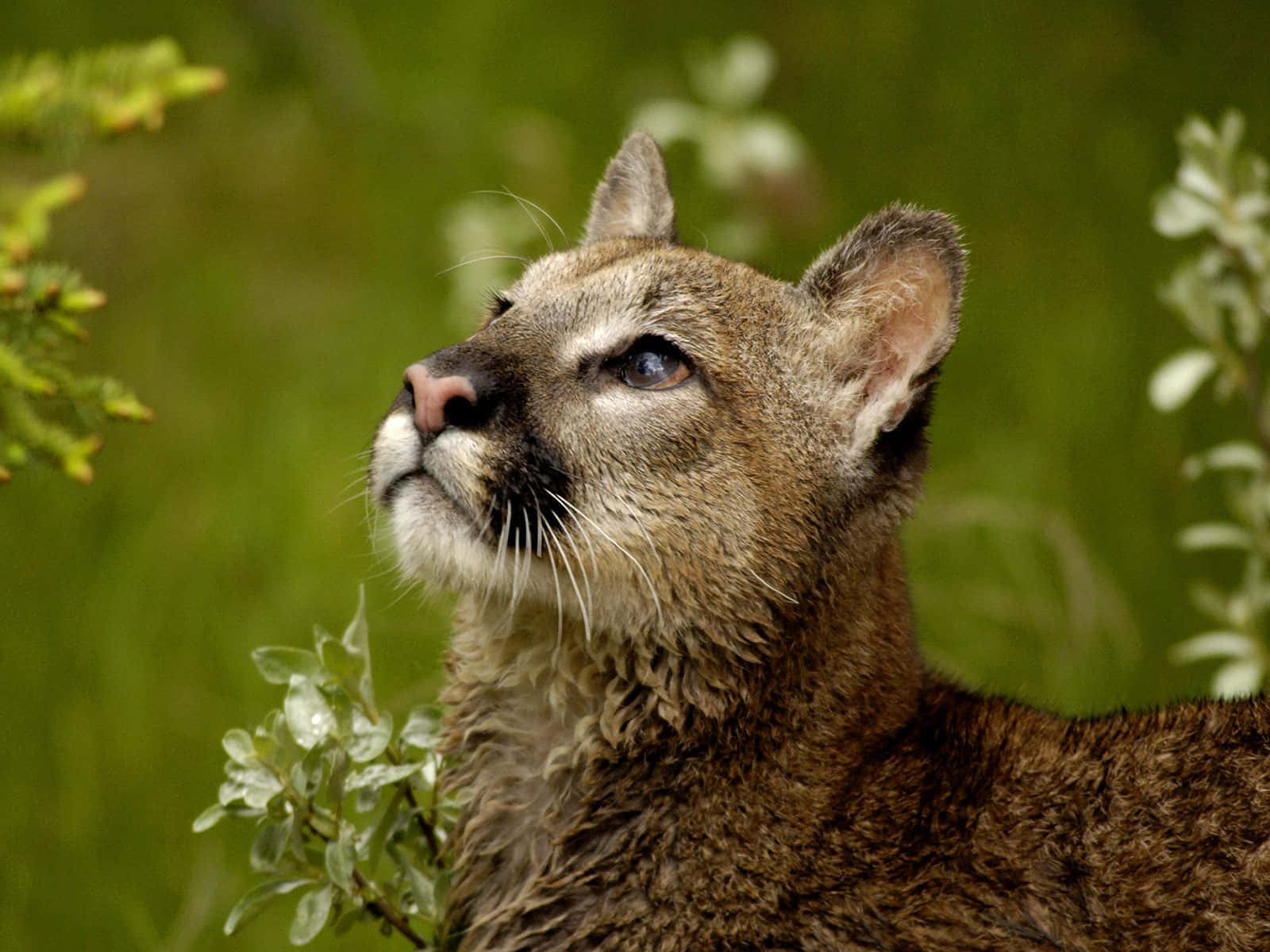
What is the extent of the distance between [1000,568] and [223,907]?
Answer: 3.16 meters

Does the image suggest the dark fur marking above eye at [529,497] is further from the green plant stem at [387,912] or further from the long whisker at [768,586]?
the green plant stem at [387,912]

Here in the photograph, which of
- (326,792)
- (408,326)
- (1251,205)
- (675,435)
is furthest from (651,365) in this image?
(408,326)

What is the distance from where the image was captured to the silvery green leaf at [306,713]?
3.43m

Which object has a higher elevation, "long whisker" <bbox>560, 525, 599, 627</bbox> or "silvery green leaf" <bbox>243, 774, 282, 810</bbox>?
"long whisker" <bbox>560, 525, 599, 627</bbox>

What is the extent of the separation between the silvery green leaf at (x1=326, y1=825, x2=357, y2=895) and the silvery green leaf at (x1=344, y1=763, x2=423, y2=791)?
0.11 meters

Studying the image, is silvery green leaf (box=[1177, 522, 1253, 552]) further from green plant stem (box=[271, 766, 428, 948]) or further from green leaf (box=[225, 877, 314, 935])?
green leaf (box=[225, 877, 314, 935])

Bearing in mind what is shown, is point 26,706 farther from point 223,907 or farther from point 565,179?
point 565,179

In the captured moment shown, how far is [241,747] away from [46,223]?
56.1 inches

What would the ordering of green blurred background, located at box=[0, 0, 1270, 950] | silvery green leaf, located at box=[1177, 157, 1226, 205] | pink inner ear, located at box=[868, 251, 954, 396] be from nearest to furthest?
pink inner ear, located at box=[868, 251, 954, 396]
silvery green leaf, located at box=[1177, 157, 1226, 205]
green blurred background, located at box=[0, 0, 1270, 950]

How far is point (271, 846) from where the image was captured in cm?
348

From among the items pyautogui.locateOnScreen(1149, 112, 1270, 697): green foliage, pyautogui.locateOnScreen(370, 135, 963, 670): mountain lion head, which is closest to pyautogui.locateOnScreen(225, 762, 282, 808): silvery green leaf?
pyautogui.locateOnScreen(370, 135, 963, 670): mountain lion head

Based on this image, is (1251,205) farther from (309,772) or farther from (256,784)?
(256,784)

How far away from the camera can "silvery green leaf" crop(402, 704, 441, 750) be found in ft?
12.5

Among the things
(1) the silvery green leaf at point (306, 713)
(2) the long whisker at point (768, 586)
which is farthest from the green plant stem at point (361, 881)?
(2) the long whisker at point (768, 586)
